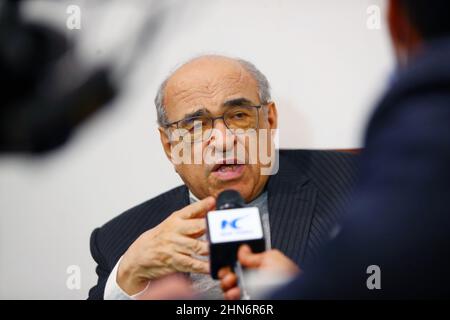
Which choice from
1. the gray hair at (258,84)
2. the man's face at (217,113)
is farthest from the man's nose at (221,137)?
the gray hair at (258,84)

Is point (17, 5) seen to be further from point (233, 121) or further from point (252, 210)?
point (252, 210)

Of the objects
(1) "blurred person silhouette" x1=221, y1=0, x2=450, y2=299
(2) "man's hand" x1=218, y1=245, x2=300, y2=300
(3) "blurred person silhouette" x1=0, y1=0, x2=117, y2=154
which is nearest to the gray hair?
(3) "blurred person silhouette" x1=0, y1=0, x2=117, y2=154

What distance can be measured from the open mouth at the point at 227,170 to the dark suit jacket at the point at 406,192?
0.96 m

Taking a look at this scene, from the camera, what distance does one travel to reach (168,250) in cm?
200

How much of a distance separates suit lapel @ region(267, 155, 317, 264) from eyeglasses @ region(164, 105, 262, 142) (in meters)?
0.21

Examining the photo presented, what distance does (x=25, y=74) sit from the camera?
2.27 meters

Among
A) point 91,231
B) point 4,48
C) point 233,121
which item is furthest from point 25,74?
point 233,121

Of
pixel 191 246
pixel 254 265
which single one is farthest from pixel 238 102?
pixel 254 265

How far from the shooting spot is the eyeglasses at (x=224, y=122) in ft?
7.13

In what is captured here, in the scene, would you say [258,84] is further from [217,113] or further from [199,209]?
[199,209]

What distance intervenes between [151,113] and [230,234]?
78 cm

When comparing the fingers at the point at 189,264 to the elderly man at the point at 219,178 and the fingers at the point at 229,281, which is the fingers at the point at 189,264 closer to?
the elderly man at the point at 219,178

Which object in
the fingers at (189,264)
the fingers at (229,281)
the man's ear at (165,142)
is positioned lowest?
the fingers at (189,264)
